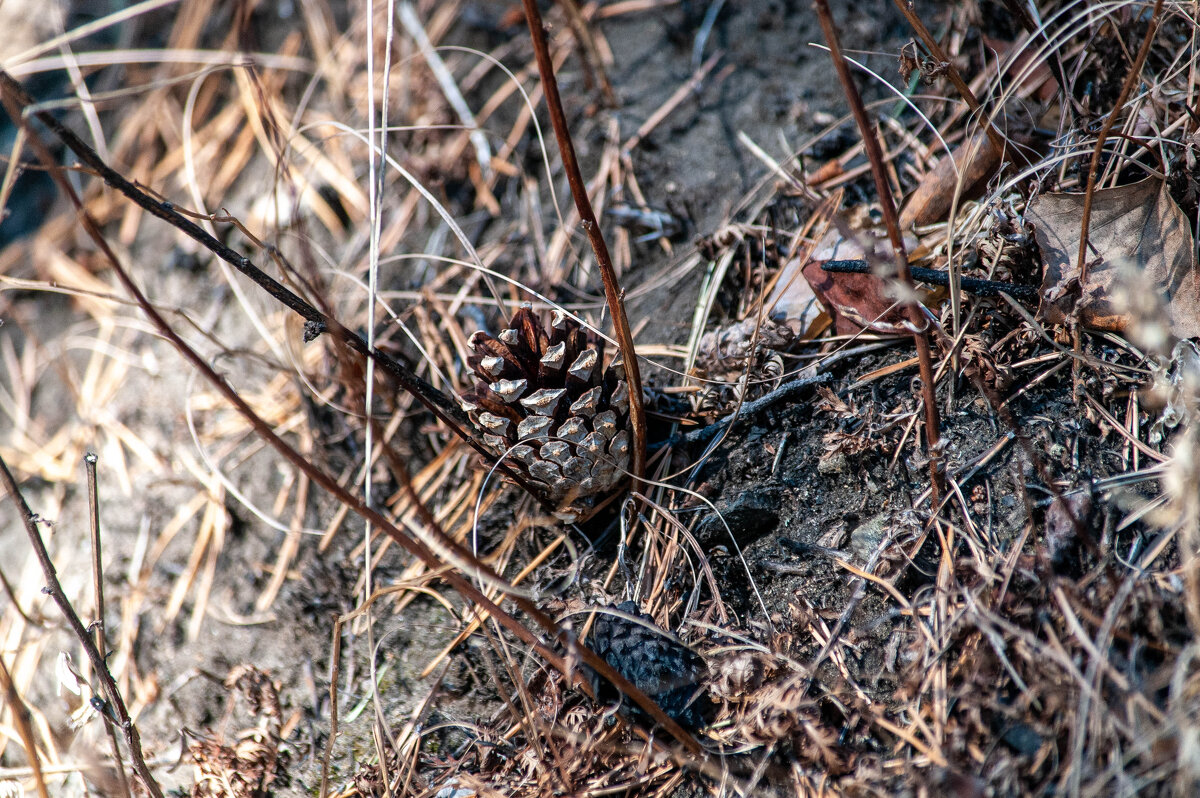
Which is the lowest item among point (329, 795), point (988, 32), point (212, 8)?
point (329, 795)

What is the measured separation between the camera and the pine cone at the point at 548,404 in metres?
1.22

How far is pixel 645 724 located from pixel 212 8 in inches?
104

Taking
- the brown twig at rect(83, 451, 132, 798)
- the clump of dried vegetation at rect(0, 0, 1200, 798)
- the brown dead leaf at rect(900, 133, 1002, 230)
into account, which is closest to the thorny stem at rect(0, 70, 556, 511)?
the clump of dried vegetation at rect(0, 0, 1200, 798)

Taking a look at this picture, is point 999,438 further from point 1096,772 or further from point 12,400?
point 12,400

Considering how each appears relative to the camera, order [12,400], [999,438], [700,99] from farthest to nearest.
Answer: [12,400], [700,99], [999,438]

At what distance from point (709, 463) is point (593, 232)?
1.64ft

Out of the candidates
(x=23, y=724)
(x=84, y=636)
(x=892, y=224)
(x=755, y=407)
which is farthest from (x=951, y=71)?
(x=23, y=724)

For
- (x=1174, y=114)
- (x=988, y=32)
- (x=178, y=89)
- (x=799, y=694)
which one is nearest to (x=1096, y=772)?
(x=799, y=694)

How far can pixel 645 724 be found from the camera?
109 cm

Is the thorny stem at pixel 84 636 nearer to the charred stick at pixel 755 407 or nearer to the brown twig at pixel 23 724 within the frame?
the brown twig at pixel 23 724

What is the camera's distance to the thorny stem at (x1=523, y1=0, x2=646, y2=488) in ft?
2.98

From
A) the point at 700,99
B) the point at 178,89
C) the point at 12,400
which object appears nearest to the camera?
the point at 700,99

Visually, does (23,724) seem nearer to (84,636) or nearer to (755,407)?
(84,636)

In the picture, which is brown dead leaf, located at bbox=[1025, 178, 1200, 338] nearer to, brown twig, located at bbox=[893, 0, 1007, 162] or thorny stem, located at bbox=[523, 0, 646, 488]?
brown twig, located at bbox=[893, 0, 1007, 162]
